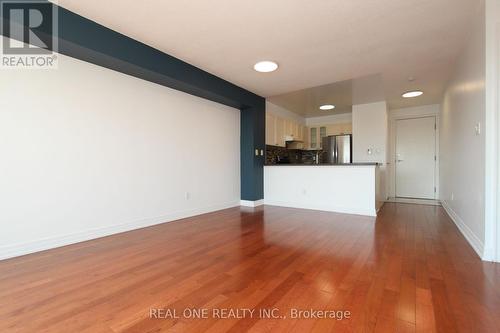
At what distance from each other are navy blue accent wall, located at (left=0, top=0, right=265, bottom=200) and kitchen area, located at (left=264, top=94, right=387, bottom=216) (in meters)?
0.49

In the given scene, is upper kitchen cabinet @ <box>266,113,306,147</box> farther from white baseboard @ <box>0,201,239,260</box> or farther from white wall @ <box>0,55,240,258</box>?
white baseboard @ <box>0,201,239,260</box>

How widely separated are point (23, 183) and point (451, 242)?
185 inches

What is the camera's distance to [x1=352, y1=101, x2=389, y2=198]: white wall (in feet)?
18.0

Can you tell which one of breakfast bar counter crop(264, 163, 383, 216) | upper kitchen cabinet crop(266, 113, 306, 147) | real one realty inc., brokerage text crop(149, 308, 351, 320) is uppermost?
upper kitchen cabinet crop(266, 113, 306, 147)

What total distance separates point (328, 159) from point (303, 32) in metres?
4.66

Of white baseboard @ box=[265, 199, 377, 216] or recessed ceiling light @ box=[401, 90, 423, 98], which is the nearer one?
white baseboard @ box=[265, 199, 377, 216]

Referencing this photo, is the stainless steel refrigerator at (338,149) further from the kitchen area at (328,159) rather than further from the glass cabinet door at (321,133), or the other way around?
the glass cabinet door at (321,133)

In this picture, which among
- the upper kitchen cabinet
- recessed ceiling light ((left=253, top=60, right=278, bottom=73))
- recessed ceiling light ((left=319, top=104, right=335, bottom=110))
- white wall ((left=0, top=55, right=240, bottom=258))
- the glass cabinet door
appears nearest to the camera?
white wall ((left=0, top=55, right=240, bottom=258))

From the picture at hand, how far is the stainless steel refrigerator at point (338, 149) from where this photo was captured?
637 centimetres

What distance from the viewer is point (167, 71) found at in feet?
10.6

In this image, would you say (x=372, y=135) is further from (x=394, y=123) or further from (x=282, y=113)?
(x=282, y=113)

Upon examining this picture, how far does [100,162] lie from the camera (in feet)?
9.74

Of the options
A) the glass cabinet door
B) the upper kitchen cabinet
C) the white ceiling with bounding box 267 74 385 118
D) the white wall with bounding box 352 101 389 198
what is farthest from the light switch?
the glass cabinet door

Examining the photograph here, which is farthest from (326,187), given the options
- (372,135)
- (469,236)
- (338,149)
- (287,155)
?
(287,155)
